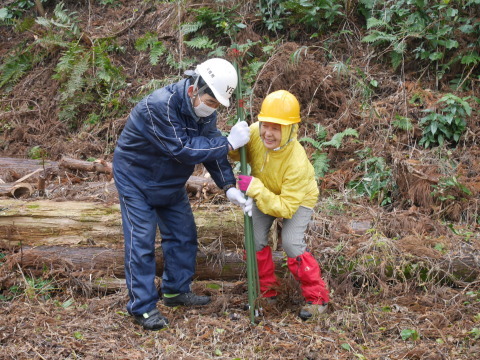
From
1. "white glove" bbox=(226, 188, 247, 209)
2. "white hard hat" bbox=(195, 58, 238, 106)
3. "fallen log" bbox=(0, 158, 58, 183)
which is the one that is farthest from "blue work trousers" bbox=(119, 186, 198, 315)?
"fallen log" bbox=(0, 158, 58, 183)

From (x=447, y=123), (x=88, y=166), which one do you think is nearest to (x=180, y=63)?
(x=88, y=166)

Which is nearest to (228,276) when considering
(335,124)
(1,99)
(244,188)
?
(244,188)

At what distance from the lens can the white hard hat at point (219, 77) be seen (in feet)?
13.2

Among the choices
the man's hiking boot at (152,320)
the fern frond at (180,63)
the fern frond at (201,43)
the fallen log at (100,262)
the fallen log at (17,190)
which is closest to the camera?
the man's hiking boot at (152,320)

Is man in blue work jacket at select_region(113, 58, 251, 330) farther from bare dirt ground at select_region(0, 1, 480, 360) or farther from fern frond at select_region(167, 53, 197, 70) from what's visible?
fern frond at select_region(167, 53, 197, 70)

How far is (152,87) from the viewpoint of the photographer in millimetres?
8406

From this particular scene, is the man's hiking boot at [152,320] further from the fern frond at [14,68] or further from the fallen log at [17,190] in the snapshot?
the fern frond at [14,68]

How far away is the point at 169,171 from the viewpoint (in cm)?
432

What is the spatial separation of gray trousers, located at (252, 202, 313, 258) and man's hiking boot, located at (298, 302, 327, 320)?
0.46m

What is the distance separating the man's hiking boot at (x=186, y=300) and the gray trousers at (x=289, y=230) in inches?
29.1

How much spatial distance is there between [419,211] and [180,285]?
283cm

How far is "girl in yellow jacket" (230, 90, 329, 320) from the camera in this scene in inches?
159

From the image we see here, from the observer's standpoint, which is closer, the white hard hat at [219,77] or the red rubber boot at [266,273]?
the white hard hat at [219,77]

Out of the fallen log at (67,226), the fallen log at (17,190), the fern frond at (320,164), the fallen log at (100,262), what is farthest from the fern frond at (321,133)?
the fallen log at (17,190)
